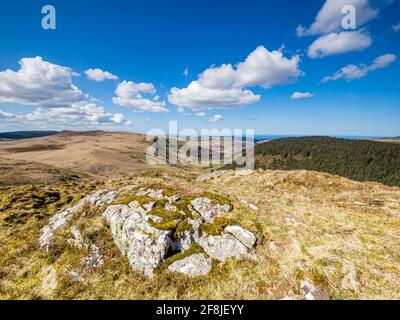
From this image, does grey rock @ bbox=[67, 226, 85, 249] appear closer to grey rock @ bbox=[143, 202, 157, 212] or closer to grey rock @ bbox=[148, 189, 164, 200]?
grey rock @ bbox=[143, 202, 157, 212]

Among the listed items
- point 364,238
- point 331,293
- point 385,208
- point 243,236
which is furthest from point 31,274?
point 385,208

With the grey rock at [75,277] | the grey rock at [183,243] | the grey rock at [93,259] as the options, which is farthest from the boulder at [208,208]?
the grey rock at [75,277]

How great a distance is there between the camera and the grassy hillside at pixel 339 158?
405ft

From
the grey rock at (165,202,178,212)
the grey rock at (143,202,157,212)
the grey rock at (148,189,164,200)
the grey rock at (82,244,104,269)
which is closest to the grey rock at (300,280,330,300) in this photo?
the grey rock at (165,202,178,212)

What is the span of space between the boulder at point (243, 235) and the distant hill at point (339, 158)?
13774 cm

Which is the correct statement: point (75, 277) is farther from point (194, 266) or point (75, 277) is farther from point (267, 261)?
point (267, 261)

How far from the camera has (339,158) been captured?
140000 millimetres

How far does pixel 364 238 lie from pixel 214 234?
894cm

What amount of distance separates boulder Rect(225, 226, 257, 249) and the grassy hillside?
13774 centimetres

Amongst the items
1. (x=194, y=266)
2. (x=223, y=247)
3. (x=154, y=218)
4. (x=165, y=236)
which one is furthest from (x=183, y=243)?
(x=154, y=218)

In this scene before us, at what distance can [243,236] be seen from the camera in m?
13.7

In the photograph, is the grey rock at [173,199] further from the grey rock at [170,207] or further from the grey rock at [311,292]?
the grey rock at [311,292]

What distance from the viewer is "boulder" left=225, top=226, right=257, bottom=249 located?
13376mm
